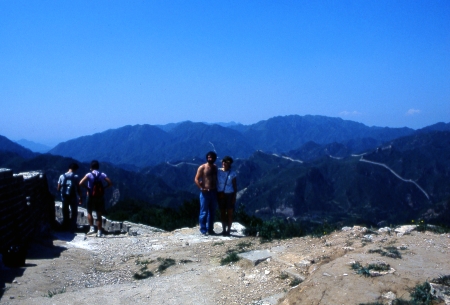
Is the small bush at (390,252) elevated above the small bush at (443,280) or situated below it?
above

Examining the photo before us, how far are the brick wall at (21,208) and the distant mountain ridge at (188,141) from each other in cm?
5926

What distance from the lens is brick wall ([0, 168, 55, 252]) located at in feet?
26.7

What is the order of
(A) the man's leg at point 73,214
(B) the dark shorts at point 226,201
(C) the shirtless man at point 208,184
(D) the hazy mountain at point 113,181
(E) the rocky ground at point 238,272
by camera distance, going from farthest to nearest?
(D) the hazy mountain at point 113,181 < (A) the man's leg at point 73,214 < (B) the dark shorts at point 226,201 < (C) the shirtless man at point 208,184 < (E) the rocky ground at point 238,272

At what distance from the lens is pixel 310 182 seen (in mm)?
38156

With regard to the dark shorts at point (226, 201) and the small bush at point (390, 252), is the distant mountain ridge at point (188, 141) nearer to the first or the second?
the dark shorts at point (226, 201)

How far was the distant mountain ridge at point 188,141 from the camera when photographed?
271 feet

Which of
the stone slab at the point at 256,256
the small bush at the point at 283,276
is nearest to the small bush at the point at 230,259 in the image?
the stone slab at the point at 256,256

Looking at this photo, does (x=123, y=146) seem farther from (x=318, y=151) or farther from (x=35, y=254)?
(x=35, y=254)

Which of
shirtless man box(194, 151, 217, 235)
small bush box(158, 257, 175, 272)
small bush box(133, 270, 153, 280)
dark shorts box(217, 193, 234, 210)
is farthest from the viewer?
dark shorts box(217, 193, 234, 210)

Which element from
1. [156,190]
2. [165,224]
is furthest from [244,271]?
[156,190]

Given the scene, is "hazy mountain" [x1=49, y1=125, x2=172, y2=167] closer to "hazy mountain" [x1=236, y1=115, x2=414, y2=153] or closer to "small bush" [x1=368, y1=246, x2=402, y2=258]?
"hazy mountain" [x1=236, y1=115, x2=414, y2=153]

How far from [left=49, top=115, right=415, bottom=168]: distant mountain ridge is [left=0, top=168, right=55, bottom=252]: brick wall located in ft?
194

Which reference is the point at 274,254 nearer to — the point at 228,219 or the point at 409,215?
the point at 228,219

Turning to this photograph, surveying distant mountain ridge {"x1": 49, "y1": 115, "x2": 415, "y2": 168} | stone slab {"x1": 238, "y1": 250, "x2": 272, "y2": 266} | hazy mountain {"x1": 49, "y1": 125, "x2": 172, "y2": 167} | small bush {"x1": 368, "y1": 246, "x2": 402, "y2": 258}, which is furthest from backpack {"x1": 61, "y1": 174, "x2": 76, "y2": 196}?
hazy mountain {"x1": 49, "y1": 125, "x2": 172, "y2": 167}
